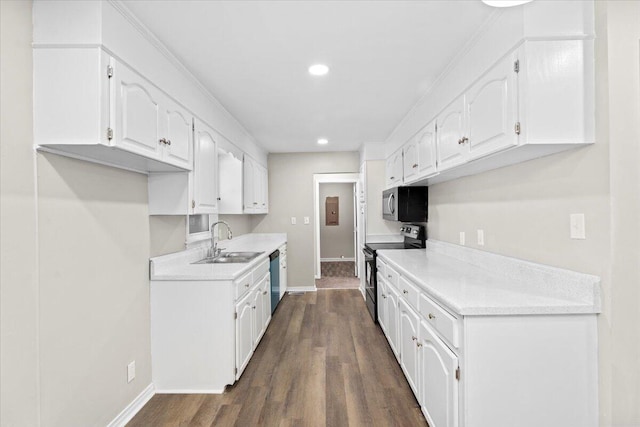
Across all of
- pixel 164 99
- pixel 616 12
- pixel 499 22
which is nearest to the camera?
pixel 616 12

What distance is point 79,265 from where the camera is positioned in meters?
1.74

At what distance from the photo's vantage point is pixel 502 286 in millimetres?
1853

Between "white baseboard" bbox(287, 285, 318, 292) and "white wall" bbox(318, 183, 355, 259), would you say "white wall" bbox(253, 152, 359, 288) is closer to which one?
"white baseboard" bbox(287, 285, 318, 292)

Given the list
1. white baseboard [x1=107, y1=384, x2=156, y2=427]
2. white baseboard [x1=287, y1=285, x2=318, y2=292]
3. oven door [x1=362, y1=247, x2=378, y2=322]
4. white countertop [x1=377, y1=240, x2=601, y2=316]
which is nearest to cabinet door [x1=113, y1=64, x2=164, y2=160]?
white baseboard [x1=107, y1=384, x2=156, y2=427]

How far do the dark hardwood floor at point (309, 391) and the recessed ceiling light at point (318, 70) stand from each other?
239 cm

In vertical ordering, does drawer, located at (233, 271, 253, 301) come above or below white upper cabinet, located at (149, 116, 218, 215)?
below

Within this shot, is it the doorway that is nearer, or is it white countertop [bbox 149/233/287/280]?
white countertop [bbox 149/233/287/280]

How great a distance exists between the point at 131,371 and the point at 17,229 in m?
1.25

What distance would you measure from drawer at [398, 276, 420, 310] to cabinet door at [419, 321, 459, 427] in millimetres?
183

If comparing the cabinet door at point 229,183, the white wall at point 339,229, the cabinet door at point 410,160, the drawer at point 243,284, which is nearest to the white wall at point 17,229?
the drawer at point 243,284

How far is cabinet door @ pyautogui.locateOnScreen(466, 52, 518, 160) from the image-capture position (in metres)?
1.56

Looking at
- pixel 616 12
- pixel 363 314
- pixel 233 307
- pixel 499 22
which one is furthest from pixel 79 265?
pixel 363 314

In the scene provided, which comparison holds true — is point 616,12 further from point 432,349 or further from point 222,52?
point 222,52

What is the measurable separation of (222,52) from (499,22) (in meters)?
1.63
